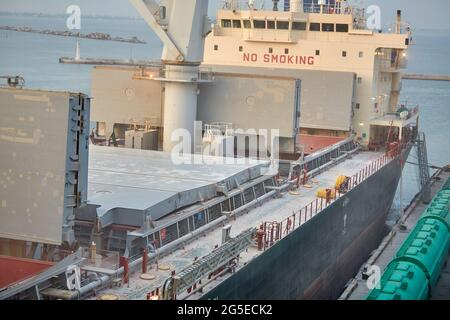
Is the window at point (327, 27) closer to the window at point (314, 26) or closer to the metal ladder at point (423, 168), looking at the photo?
the window at point (314, 26)

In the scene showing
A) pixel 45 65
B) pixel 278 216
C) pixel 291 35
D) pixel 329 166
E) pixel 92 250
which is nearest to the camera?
pixel 92 250

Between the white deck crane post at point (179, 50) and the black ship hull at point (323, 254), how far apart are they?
485cm

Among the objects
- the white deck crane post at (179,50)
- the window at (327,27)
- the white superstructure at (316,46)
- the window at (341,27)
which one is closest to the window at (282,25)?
the white superstructure at (316,46)

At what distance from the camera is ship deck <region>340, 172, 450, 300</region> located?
691 inches

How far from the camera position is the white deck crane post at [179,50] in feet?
62.8

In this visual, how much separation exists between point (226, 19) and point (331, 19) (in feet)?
13.8

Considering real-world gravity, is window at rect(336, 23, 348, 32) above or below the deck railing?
above

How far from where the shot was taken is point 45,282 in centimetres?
1044

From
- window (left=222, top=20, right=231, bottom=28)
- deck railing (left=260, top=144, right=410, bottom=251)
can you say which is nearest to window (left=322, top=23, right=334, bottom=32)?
window (left=222, top=20, right=231, bottom=28)

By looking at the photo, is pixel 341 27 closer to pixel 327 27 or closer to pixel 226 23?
pixel 327 27

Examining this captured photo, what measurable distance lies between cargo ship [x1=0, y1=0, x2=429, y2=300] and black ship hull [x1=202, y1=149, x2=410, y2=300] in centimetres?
6

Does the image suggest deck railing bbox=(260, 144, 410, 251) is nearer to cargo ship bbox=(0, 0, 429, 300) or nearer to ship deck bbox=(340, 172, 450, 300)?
cargo ship bbox=(0, 0, 429, 300)
